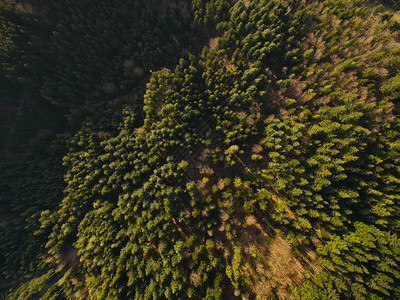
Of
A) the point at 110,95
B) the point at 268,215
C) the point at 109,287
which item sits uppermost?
the point at 110,95

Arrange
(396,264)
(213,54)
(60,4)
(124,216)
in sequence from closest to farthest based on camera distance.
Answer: (396,264) < (124,216) < (213,54) < (60,4)

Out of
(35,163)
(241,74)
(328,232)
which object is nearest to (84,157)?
(35,163)

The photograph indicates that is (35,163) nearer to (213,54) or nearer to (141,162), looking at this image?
(141,162)

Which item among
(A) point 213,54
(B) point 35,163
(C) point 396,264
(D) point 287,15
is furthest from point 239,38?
(B) point 35,163

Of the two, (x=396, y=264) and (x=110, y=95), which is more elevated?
(x=110, y=95)

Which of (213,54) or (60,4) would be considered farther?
(60,4)

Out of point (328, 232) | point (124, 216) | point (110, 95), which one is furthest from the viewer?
point (110, 95)
